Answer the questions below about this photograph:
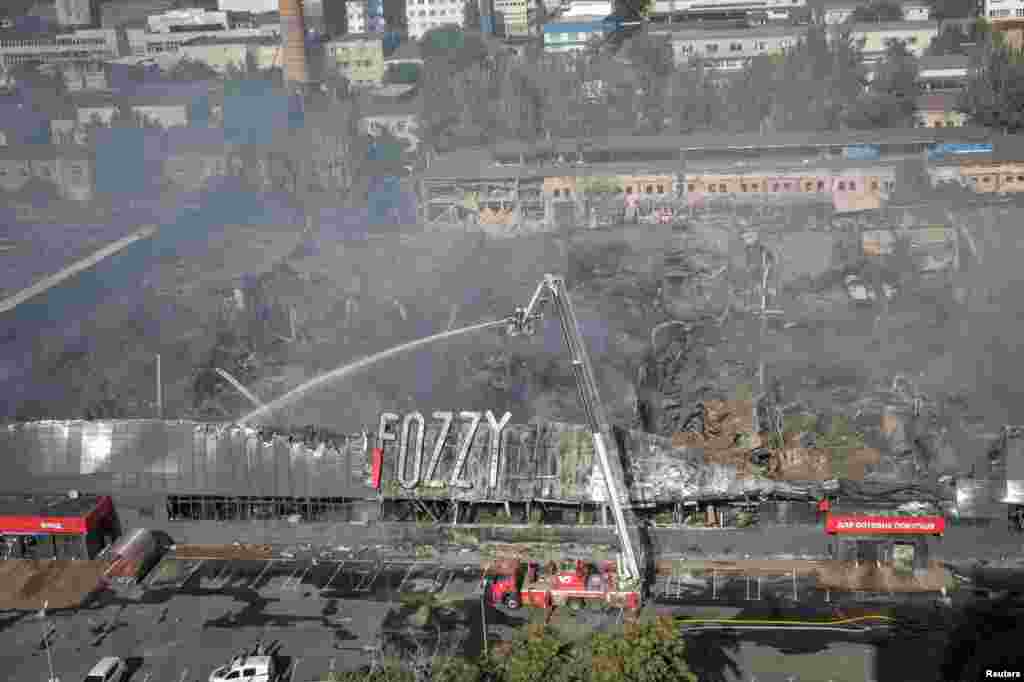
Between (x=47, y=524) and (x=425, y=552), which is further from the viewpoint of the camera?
(x=47, y=524)

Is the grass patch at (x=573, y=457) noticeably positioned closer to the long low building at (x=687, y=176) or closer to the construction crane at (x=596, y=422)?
the construction crane at (x=596, y=422)

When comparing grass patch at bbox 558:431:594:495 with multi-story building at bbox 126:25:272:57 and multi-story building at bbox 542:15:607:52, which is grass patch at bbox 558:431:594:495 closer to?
multi-story building at bbox 542:15:607:52

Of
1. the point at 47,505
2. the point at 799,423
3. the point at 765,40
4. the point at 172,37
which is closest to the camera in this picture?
the point at 47,505

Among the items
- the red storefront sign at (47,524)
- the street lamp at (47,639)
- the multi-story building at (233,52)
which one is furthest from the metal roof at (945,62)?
the street lamp at (47,639)

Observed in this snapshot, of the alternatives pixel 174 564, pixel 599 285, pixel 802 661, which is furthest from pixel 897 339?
pixel 174 564

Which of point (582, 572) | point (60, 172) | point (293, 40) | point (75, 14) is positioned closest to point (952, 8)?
point (293, 40)

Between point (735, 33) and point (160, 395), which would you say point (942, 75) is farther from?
point (160, 395)

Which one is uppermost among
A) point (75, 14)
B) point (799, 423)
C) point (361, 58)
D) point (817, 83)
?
point (75, 14)
